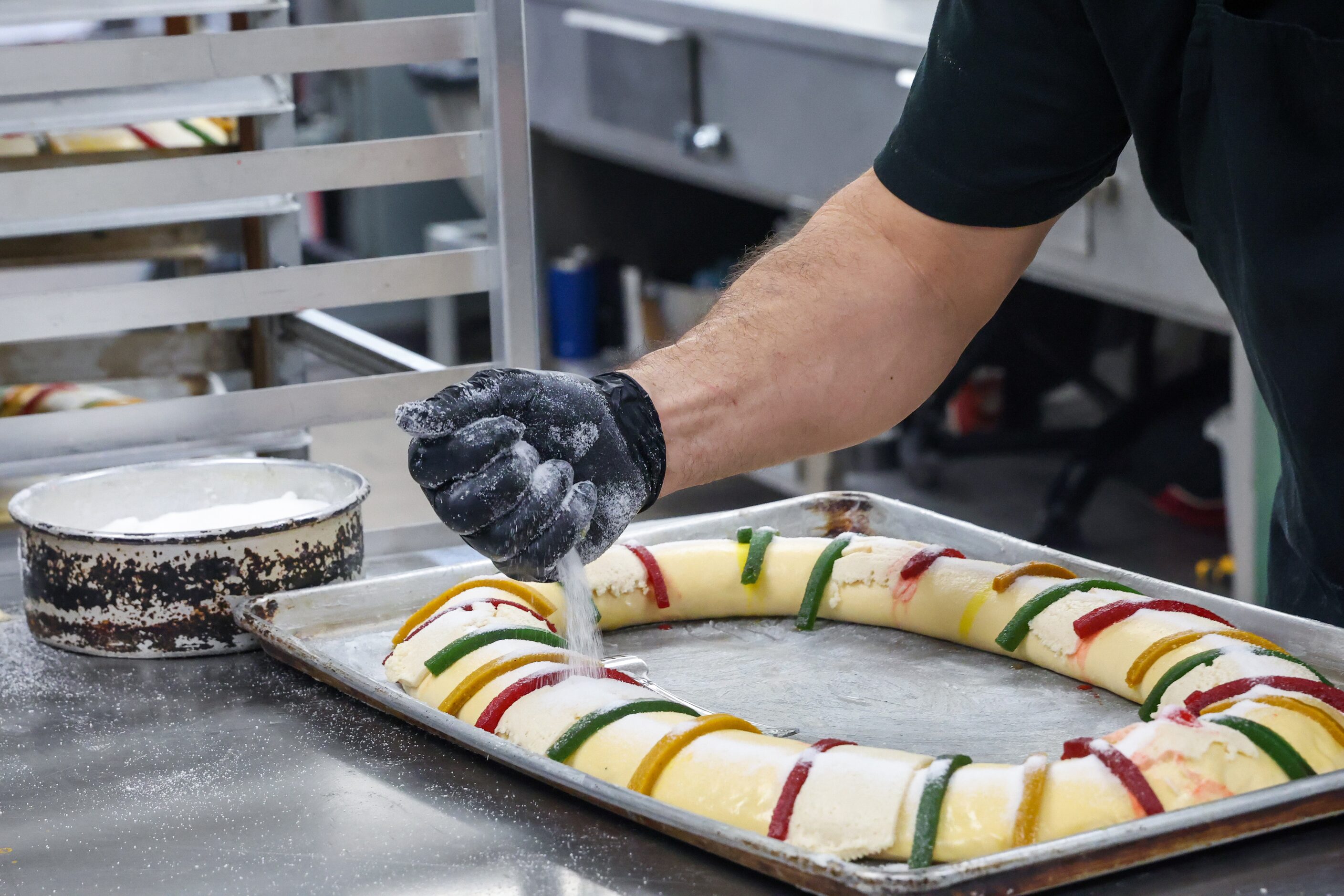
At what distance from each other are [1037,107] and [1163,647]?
17.5 inches

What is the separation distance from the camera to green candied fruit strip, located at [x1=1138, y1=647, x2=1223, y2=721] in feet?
3.53

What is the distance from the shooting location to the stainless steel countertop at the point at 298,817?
864 millimetres

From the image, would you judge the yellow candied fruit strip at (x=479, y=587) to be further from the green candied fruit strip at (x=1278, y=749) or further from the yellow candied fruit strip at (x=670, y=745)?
the green candied fruit strip at (x=1278, y=749)

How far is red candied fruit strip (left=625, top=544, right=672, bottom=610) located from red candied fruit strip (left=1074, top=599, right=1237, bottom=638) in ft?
1.12

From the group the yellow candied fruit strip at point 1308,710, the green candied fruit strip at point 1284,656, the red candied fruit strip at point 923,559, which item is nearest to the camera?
the yellow candied fruit strip at point 1308,710

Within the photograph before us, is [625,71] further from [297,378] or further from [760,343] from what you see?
[760,343]

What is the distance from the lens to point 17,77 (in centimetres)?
131

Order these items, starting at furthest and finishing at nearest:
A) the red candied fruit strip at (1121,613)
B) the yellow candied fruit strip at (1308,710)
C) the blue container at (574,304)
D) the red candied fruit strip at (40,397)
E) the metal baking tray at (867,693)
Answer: the blue container at (574,304), the red candied fruit strip at (40,397), the red candied fruit strip at (1121,613), the yellow candied fruit strip at (1308,710), the metal baking tray at (867,693)

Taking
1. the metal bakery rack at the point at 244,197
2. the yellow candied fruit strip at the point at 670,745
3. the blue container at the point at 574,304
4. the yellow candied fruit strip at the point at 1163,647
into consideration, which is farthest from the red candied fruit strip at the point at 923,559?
the blue container at the point at 574,304

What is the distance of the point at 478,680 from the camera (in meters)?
1.09

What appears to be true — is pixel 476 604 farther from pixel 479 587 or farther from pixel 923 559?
pixel 923 559

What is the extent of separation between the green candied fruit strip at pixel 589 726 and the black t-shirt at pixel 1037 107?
514 millimetres

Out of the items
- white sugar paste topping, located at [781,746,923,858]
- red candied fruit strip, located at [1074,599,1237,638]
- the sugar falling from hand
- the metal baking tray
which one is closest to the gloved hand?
the sugar falling from hand

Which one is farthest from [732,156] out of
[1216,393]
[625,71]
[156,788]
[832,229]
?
[156,788]
